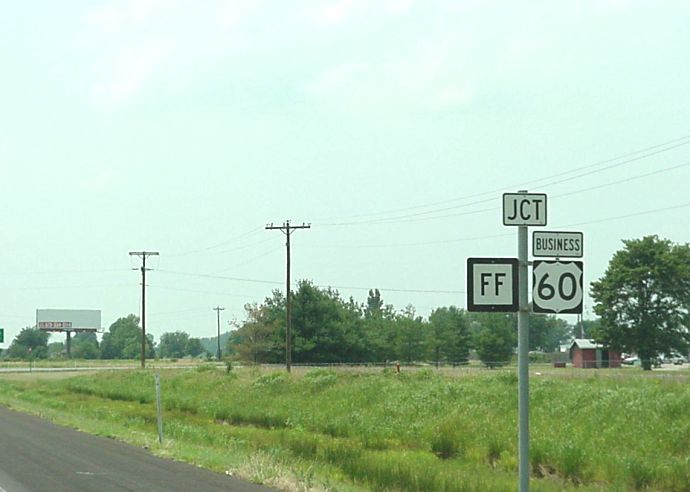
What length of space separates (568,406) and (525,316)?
83.8 feet

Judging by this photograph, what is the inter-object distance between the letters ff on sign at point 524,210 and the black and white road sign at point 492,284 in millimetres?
431

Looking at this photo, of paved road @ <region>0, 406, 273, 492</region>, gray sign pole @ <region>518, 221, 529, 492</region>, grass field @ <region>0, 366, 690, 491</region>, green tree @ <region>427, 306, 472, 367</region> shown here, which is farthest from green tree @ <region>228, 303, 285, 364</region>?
gray sign pole @ <region>518, 221, 529, 492</region>

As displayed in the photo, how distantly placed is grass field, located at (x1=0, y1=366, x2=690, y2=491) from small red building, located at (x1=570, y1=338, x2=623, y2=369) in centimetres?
4457

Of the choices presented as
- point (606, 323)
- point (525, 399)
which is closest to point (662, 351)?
point (606, 323)

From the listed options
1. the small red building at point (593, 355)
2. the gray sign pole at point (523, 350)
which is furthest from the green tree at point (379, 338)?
the gray sign pole at point (523, 350)

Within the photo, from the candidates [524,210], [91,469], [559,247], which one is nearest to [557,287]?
[559,247]

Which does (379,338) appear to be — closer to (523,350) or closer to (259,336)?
(259,336)

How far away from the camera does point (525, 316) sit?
36.4 feet

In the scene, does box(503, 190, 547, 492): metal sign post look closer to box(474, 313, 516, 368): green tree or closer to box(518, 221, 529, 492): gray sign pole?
box(518, 221, 529, 492): gray sign pole

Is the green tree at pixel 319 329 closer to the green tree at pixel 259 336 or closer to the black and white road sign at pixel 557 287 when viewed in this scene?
the green tree at pixel 259 336

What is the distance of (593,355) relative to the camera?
106 m

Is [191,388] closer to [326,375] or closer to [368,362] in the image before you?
[326,375]

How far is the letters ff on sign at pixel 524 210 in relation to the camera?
11016 millimetres

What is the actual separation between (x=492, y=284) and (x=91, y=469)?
41.4ft
